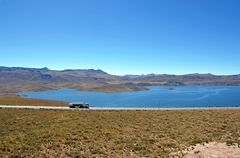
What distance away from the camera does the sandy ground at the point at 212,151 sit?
612 inches

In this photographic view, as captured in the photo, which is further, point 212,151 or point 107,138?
point 107,138

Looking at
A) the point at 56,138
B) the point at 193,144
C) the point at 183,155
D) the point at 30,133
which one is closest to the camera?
the point at 183,155

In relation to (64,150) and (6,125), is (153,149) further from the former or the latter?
(6,125)

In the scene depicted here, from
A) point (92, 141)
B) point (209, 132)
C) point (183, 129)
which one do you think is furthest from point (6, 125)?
point (209, 132)

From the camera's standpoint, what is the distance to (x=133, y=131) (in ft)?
75.7

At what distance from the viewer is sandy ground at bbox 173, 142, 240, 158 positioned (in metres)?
15.5

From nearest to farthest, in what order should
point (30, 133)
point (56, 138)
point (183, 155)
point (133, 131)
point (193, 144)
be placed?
point (183, 155)
point (193, 144)
point (56, 138)
point (30, 133)
point (133, 131)

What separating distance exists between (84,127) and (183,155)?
1210cm

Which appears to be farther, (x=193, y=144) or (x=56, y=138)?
(x=56, y=138)

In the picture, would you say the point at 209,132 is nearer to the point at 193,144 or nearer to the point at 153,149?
the point at 193,144

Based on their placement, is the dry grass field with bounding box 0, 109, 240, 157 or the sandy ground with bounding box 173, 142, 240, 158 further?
the dry grass field with bounding box 0, 109, 240, 157

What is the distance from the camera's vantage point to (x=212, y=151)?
54.0 feet

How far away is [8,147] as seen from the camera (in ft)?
57.1

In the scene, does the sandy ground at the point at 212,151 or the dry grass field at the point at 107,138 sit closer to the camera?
the sandy ground at the point at 212,151
